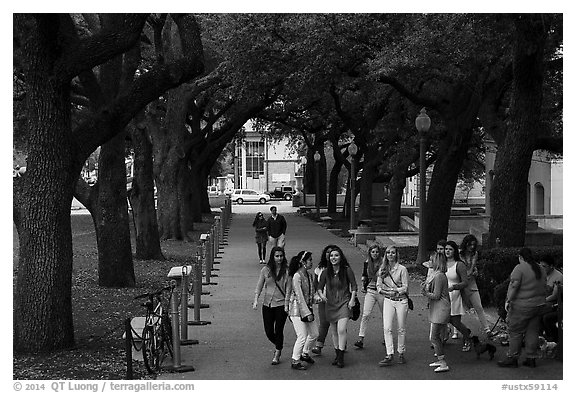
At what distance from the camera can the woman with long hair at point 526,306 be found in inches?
470

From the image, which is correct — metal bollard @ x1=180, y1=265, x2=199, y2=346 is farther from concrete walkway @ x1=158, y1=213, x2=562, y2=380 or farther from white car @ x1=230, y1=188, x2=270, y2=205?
white car @ x1=230, y1=188, x2=270, y2=205

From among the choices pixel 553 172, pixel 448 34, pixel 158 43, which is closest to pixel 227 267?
pixel 158 43

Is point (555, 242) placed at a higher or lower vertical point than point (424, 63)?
lower

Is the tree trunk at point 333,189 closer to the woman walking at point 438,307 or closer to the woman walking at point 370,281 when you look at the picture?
the woman walking at point 370,281

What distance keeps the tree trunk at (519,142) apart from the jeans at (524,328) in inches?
302

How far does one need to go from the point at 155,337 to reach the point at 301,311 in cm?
178

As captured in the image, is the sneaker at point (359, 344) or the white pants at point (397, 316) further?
the sneaker at point (359, 344)

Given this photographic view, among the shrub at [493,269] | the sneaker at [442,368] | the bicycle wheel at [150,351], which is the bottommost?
the sneaker at [442,368]

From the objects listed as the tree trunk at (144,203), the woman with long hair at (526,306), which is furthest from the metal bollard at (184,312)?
the tree trunk at (144,203)

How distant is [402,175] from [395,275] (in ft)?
82.8

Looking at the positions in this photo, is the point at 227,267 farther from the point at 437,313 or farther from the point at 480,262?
the point at 437,313

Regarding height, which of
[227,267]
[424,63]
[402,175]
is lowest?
[227,267]

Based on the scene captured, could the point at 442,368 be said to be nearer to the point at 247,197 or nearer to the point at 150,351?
the point at 150,351

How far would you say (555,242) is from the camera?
97.7ft
